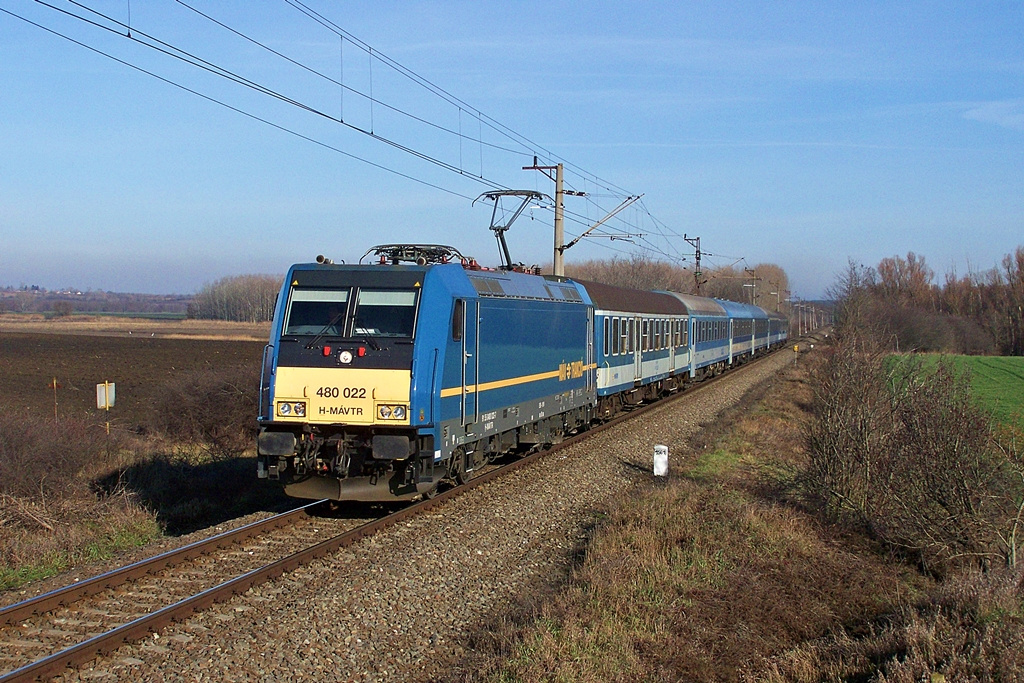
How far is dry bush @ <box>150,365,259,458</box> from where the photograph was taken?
19109mm

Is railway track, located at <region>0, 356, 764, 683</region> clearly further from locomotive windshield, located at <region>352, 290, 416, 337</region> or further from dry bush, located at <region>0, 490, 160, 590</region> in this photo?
locomotive windshield, located at <region>352, 290, 416, 337</region>

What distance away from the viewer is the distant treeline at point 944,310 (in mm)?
38375

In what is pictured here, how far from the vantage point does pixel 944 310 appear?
8750 cm

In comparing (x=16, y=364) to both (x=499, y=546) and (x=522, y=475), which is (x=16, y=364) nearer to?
(x=522, y=475)

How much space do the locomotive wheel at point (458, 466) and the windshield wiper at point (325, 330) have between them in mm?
2552

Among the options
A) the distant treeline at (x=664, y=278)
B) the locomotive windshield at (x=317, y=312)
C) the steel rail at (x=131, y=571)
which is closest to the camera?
the steel rail at (x=131, y=571)

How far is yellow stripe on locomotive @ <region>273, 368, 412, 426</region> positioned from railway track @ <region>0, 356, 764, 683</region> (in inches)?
53.3

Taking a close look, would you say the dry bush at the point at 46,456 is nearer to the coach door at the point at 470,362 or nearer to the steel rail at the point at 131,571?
the steel rail at the point at 131,571

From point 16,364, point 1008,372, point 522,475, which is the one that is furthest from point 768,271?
point 522,475

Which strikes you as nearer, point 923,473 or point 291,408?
point 291,408

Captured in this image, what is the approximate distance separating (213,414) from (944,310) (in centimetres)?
8438

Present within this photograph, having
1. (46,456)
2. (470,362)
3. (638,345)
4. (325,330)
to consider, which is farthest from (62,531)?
(638,345)

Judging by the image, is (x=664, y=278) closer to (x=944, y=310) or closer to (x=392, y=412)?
(x=944, y=310)

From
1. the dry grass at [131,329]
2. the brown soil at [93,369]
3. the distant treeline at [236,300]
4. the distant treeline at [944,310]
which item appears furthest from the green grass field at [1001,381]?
the distant treeline at [236,300]
